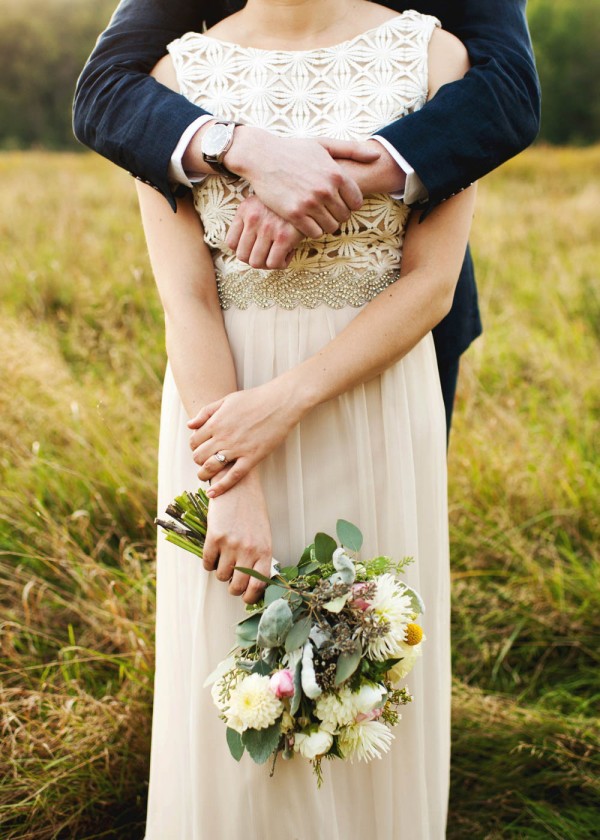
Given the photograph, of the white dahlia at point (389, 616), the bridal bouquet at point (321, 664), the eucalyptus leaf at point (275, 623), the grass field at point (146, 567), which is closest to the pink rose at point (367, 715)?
the bridal bouquet at point (321, 664)

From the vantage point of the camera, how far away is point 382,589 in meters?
1.49

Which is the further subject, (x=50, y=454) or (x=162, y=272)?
(x=50, y=454)

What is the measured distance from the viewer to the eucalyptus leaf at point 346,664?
140 cm

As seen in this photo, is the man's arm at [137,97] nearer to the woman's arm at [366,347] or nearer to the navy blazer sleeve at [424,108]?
the navy blazer sleeve at [424,108]

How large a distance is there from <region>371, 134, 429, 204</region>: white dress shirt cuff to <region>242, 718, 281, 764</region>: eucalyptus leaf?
1061 mm

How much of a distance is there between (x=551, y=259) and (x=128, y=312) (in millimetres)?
3289

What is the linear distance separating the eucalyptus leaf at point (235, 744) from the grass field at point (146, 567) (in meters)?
0.36

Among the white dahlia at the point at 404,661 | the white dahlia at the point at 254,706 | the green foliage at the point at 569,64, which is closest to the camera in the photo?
the white dahlia at the point at 254,706

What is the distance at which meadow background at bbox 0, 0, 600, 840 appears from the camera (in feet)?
7.84

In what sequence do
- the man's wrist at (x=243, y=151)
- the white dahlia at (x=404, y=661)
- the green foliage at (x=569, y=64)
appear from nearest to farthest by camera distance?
the white dahlia at (x=404, y=661) < the man's wrist at (x=243, y=151) < the green foliage at (x=569, y=64)

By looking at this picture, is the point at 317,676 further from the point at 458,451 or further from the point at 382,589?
the point at 458,451

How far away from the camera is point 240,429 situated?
168cm

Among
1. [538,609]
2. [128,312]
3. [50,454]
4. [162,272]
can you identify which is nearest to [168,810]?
[162,272]

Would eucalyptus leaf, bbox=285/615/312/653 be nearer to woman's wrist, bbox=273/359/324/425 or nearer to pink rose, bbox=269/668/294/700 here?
pink rose, bbox=269/668/294/700
